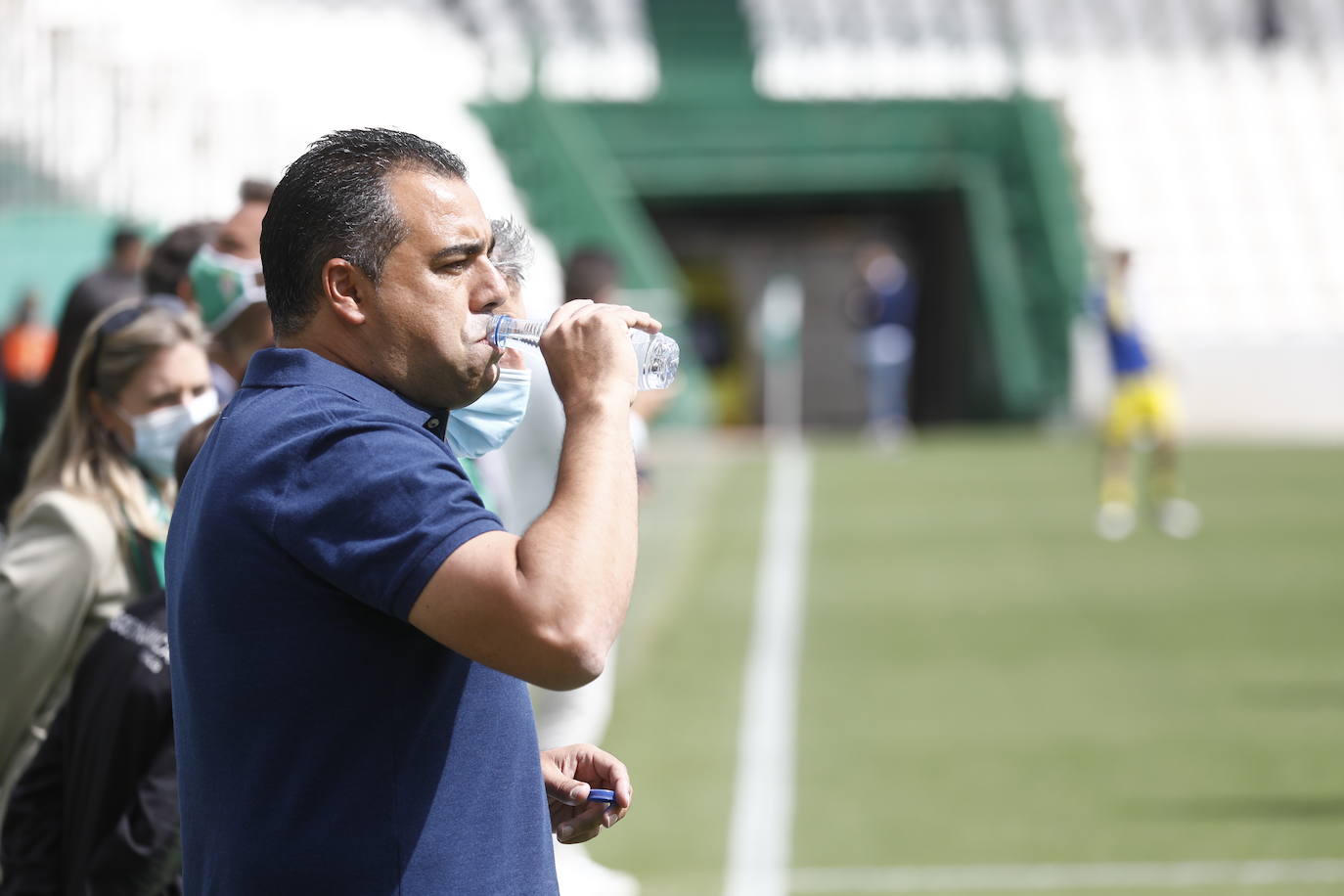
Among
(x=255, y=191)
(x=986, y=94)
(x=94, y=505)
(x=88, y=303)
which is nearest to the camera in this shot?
(x=94, y=505)

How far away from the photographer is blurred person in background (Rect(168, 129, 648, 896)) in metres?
2.02

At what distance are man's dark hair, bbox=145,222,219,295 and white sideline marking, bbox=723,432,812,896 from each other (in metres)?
3.18

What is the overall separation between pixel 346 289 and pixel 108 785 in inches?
52.1

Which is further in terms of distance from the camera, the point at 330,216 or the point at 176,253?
the point at 176,253

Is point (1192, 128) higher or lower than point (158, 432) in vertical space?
higher

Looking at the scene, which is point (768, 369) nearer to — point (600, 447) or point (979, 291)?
point (979, 291)

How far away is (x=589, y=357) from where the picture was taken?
221cm

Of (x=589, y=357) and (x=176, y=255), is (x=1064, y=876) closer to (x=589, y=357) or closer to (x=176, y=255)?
(x=176, y=255)

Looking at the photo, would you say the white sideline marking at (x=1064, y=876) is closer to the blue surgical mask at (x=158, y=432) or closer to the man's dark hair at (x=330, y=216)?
the blue surgical mask at (x=158, y=432)

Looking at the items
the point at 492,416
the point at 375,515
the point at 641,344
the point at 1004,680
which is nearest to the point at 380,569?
the point at 375,515

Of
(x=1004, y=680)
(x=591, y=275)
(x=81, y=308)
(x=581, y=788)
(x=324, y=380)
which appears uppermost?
(x=591, y=275)

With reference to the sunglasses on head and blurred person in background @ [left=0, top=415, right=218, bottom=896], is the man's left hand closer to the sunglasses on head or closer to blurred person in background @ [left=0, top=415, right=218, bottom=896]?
blurred person in background @ [left=0, top=415, right=218, bottom=896]

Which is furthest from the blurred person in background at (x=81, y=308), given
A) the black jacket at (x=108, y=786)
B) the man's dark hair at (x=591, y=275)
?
the man's dark hair at (x=591, y=275)

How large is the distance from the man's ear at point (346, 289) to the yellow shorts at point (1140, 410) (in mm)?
12684
